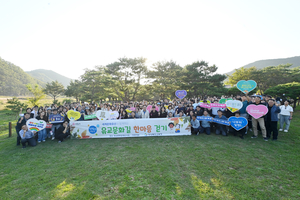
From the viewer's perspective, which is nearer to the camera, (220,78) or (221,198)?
(221,198)

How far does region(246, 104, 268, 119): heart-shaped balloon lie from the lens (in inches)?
244

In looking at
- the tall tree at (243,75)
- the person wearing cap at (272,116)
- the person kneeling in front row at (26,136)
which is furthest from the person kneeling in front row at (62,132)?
the tall tree at (243,75)

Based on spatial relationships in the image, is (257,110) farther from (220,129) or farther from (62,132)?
(62,132)

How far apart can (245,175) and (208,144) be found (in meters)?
2.27

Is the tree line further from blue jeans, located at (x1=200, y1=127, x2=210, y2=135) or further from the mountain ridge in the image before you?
the mountain ridge

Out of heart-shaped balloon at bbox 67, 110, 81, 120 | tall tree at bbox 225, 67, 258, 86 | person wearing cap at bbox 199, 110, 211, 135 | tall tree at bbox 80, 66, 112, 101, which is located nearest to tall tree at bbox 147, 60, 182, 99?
tall tree at bbox 80, 66, 112, 101

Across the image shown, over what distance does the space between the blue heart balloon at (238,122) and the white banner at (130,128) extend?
2.11m

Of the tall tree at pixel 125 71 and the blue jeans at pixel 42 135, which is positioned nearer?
the blue jeans at pixel 42 135

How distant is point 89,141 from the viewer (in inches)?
283

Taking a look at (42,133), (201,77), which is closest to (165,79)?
(201,77)

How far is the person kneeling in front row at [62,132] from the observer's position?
23.9 ft

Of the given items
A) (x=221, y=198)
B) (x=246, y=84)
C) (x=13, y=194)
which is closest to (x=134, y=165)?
(x=221, y=198)

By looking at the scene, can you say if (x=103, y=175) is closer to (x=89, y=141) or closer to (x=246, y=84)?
(x=89, y=141)

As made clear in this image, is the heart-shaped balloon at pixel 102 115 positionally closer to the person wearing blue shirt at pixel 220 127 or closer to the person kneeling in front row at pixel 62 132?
the person kneeling in front row at pixel 62 132
